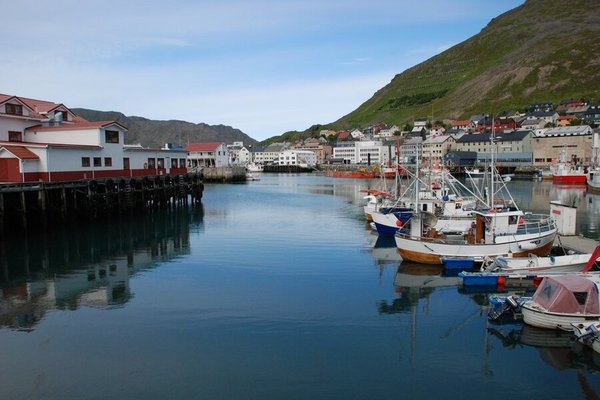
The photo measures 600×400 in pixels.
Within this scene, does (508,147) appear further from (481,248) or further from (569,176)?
(481,248)

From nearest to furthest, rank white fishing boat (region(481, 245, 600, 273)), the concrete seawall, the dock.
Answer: white fishing boat (region(481, 245, 600, 273)) < the dock < the concrete seawall

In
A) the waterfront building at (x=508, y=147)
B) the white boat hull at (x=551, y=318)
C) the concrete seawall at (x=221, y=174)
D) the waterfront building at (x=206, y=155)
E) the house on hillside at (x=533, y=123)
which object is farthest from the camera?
the house on hillside at (x=533, y=123)

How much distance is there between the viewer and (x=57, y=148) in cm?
4431

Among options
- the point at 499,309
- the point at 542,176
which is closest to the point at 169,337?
the point at 499,309

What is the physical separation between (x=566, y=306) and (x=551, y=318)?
0.68m

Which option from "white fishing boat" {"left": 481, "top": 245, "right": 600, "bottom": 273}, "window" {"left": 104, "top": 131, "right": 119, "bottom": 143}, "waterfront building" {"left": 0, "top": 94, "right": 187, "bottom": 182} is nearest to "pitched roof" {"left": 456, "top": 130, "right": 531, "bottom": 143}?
"waterfront building" {"left": 0, "top": 94, "right": 187, "bottom": 182}

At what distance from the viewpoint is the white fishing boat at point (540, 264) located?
23.1 m

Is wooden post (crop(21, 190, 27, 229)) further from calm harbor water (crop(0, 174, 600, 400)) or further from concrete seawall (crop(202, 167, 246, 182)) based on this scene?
concrete seawall (crop(202, 167, 246, 182))

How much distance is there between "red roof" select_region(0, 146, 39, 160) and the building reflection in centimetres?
752

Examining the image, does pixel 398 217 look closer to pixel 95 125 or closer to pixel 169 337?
pixel 169 337

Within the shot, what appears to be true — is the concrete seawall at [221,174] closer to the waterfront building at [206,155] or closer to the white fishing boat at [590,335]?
the waterfront building at [206,155]

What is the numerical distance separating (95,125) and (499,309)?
45.6 m

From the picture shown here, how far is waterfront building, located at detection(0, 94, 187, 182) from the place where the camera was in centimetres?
4212

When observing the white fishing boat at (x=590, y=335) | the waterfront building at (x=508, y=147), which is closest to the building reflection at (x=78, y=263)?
the white fishing boat at (x=590, y=335)
